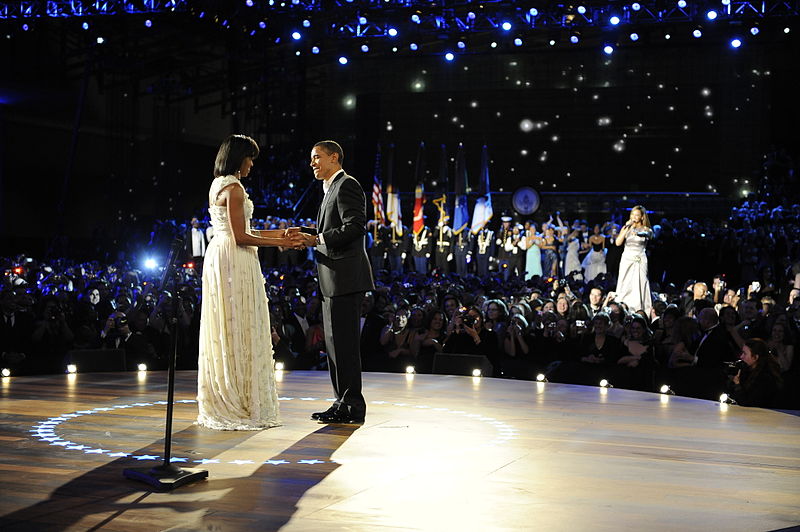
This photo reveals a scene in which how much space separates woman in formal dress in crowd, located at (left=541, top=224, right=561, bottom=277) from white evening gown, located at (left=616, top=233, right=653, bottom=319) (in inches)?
314

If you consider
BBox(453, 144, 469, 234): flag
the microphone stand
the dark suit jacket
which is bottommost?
the microphone stand

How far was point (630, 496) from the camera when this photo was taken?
3777 mm

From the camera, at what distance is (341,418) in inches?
220

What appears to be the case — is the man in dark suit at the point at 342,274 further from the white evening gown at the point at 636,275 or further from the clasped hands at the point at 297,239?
the white evening gown at the point at 636,275

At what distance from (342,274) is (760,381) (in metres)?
3.16

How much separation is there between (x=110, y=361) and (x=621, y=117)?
22.5 meters

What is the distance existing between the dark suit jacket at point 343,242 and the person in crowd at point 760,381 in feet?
9.54

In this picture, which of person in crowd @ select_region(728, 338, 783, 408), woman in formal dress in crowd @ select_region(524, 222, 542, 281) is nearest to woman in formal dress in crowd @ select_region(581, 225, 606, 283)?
woman in formal dress in crowd @ select_region(524, 222, 542, 281)

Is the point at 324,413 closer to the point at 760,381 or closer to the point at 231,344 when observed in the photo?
the point at 231,344

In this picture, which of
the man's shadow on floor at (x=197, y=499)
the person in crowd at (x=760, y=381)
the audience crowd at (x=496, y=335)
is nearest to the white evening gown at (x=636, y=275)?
the audience crowd at (x=496, y=335)

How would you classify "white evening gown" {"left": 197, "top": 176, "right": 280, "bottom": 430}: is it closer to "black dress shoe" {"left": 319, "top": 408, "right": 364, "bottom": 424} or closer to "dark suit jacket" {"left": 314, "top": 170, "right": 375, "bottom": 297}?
"black dress shoe" {"left": 319, "top": 408, "right": 364, "bottom": 424}

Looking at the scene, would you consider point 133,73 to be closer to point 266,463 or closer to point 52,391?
point 52,391

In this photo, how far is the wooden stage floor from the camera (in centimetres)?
339

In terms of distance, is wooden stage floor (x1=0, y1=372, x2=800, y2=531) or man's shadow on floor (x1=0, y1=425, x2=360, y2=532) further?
wooden stage floor (x1=0, y1=372, x2=800, y2=531)
